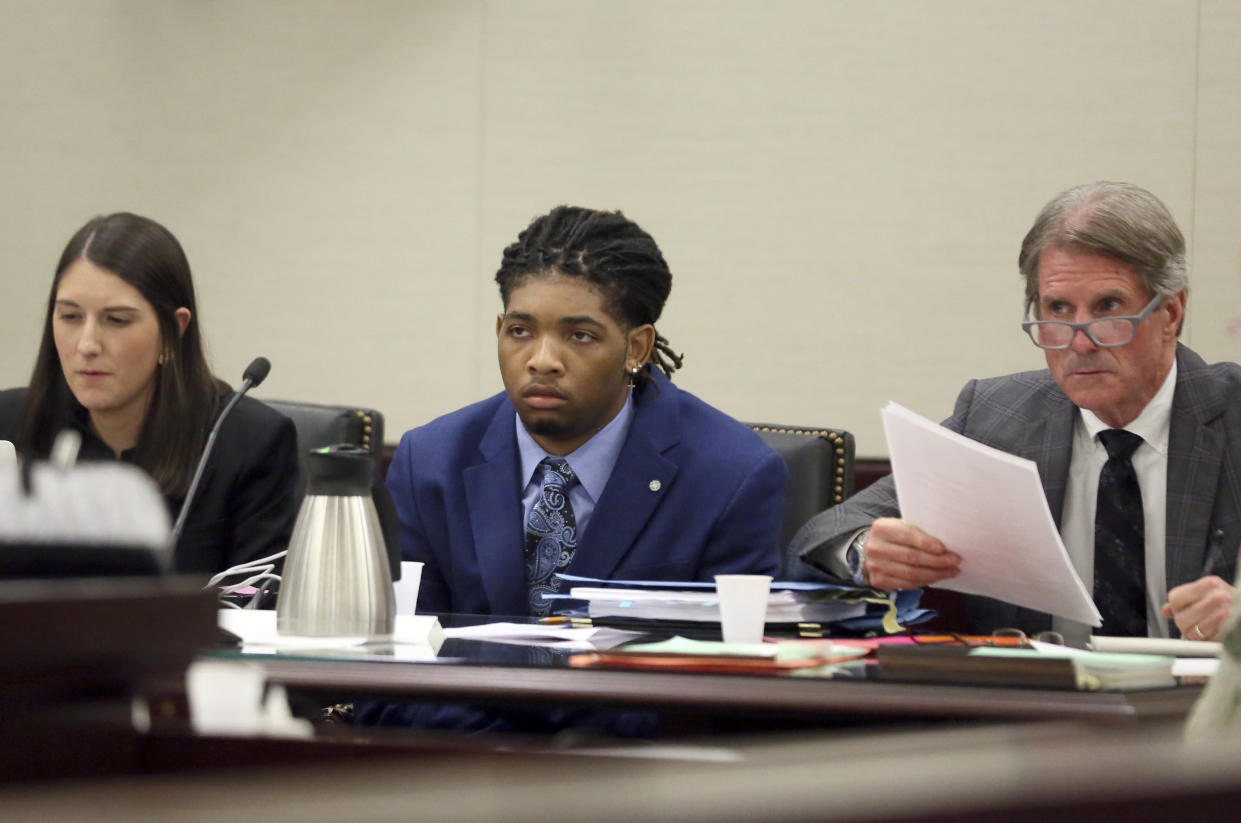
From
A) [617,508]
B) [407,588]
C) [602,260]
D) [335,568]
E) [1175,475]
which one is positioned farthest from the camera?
[602,260]

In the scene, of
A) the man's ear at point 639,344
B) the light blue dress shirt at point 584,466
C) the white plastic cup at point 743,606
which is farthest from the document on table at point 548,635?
the man's ear at point 639,344

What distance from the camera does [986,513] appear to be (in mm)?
1702

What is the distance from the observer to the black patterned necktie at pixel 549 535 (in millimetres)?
2270

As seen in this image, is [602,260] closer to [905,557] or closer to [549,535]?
[549,535]

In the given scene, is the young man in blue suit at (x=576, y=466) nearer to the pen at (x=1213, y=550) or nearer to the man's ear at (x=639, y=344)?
the man's ear at (x=639, y=344)

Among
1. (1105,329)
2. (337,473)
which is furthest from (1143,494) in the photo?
(337,473)

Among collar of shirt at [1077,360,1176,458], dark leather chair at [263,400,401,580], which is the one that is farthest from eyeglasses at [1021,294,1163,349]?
dark leather chair at [263,400,401,580]

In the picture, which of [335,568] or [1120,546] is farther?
[1120,546]

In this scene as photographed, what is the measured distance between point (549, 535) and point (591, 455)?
15cm

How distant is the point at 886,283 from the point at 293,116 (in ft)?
5.62

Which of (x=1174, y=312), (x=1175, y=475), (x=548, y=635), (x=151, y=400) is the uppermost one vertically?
(x=1174, y=312)

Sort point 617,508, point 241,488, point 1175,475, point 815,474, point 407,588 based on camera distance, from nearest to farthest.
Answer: point 407,588, point 1175,475, point 617,508, point 815,474, point 241,488

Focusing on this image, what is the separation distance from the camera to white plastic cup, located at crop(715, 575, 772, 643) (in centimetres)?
158

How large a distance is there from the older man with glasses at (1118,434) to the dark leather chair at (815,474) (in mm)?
255
